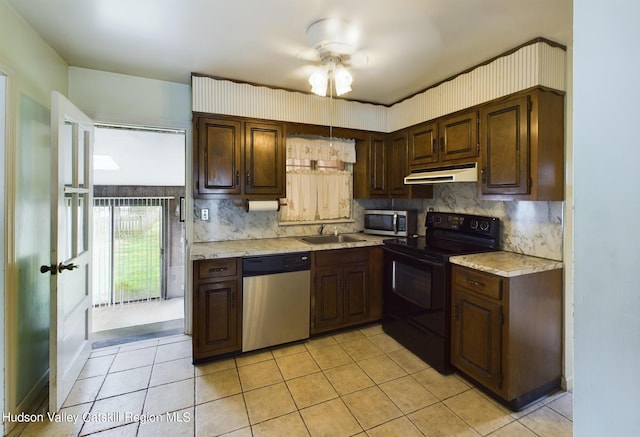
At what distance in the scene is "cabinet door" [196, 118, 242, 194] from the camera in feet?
8.75

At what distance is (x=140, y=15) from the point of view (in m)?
1.83

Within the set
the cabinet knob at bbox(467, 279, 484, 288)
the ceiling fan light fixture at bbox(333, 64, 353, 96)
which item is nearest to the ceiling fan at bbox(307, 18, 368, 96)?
the ceiling fan light fixture at bbox(333, 64, 353, 96)

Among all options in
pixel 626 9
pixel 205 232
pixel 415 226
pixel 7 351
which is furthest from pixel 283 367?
pixel 626 9

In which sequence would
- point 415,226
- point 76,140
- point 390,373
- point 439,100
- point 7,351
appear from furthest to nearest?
point 415,226
point 439,100
point 390,373
point 76,140
point 7,351

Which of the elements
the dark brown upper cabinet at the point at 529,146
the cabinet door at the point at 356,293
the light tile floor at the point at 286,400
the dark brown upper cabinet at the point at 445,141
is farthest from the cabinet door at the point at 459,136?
the light tile floor at the point at 286,400

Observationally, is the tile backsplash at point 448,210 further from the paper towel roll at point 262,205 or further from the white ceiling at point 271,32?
the white ceiling at point 271,32

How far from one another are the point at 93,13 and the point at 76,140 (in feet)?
2.89

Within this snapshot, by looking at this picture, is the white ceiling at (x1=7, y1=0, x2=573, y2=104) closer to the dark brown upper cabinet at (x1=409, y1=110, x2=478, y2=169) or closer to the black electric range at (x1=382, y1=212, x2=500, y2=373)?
the dark brown upper cabinet at (x1=409, y1=110, x2=478, y2=169)

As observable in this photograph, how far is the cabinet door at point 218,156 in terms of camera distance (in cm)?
267

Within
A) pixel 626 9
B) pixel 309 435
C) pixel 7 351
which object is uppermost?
pixel 626 9

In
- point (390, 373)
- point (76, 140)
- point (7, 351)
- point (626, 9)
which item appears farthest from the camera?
point (390, 373)

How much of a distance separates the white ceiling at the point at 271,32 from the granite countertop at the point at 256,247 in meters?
1.57

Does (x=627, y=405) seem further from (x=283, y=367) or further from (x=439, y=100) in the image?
(x=439, y=100)

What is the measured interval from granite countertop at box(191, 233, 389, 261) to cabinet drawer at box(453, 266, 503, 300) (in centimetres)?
95
